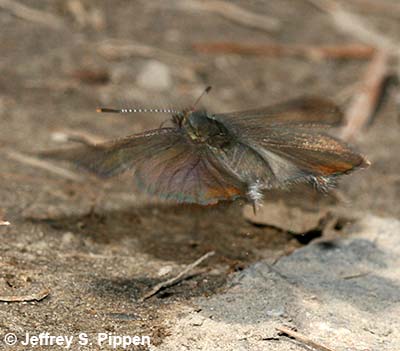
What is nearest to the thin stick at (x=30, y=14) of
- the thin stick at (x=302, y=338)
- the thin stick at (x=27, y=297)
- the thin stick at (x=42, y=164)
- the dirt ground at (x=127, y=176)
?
the dirt ground at (x=127, y=176)

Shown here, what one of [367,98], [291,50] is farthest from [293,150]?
[291,50]

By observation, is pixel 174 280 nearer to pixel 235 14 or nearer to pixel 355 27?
pixel 235 14

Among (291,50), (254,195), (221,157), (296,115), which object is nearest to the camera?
(254,195)

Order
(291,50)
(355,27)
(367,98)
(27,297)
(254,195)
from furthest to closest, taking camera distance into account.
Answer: (355,27) < (291,50) < (367,98) < (254,195) < (27,297)

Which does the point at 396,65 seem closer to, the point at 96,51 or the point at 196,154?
the point at 96,51

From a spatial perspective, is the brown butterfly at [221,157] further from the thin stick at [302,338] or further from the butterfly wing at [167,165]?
the thin stick at [302,338]
